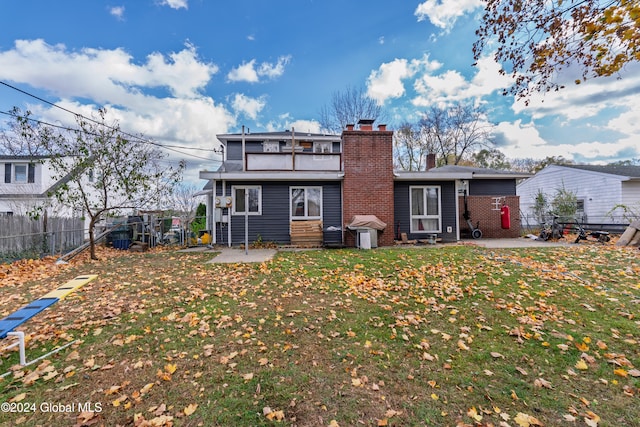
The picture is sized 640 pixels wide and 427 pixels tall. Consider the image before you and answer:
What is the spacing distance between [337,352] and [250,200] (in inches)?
373

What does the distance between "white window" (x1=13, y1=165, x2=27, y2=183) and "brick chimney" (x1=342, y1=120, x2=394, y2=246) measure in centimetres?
2272

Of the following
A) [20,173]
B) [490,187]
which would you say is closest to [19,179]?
[20,173]

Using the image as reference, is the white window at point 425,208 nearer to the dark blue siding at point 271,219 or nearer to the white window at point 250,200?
the dark blue siding at point 271,219

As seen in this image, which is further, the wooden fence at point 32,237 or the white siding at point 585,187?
the white siding at point 585,187

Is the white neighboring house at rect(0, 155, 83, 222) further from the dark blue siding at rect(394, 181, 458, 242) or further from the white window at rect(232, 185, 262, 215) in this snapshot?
the dark blue siding at rect(394, 181, 458, 242)

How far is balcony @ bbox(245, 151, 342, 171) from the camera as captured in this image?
40.4 feet

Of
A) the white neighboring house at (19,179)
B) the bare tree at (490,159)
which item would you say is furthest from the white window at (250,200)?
the bare tree at (490,159)

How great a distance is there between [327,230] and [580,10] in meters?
9.32

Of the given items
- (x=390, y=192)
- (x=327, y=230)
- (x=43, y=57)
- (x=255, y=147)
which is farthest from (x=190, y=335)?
(x=255, y=147)

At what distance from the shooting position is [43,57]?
11.0 m

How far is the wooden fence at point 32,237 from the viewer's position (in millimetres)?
9274

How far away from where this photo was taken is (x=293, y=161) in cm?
1236

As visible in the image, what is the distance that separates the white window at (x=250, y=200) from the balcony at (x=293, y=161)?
99cm

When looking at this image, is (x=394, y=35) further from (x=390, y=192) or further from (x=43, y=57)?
(x=43, y=57)
